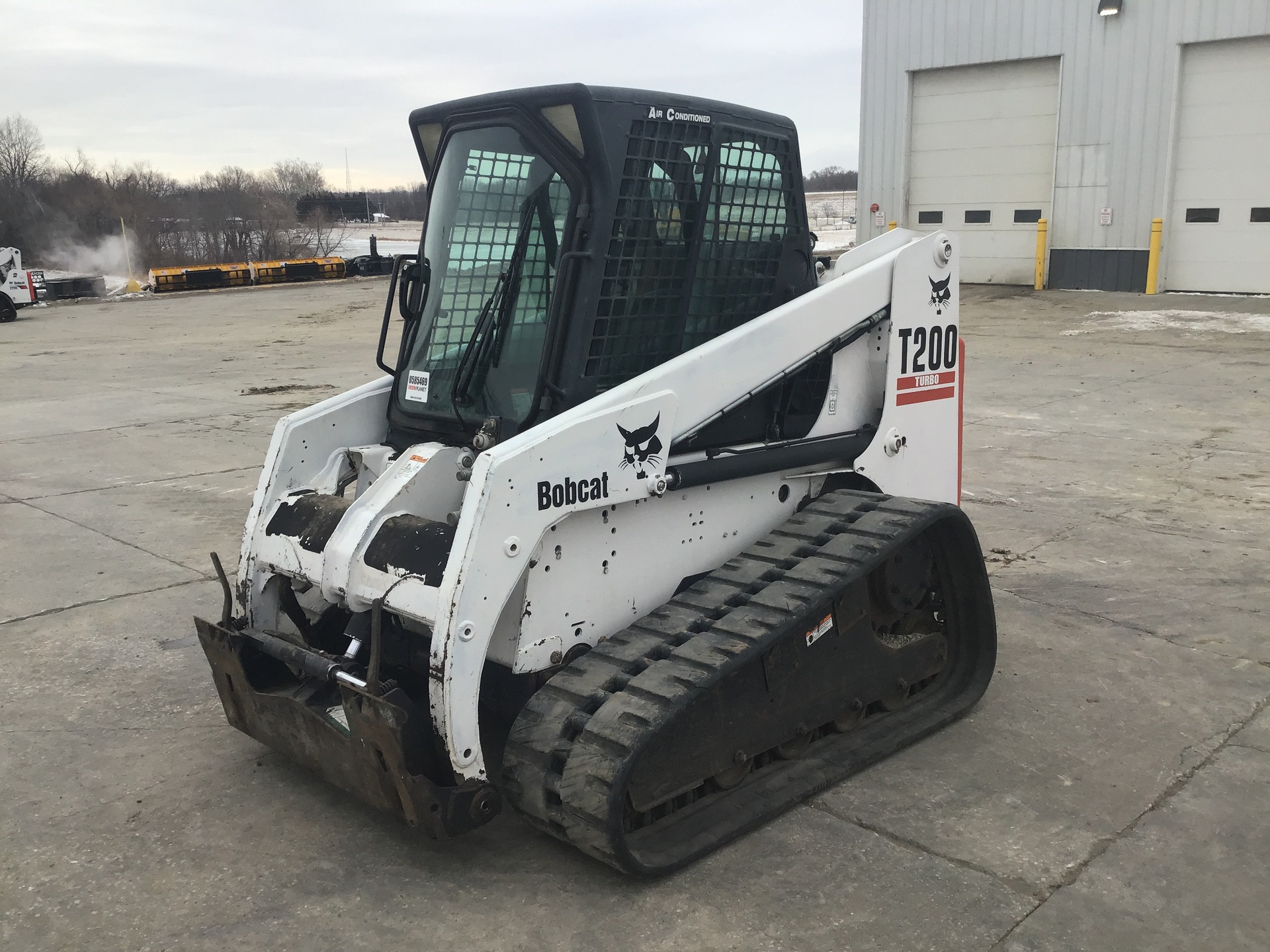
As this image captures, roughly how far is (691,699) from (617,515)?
717 mm

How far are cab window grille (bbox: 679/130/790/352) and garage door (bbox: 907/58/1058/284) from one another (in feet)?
62.1

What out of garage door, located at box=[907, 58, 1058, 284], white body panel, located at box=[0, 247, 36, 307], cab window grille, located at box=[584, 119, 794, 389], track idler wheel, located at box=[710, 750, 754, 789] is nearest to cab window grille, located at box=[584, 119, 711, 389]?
cab window grille, located at box=[584, 119, 794, 389]

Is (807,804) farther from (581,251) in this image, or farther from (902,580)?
(581,251)

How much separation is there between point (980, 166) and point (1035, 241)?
1.79 metres

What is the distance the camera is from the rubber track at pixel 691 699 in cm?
325

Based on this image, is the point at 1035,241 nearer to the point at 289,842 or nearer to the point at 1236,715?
the point at 1236,715

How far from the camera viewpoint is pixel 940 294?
4801 mm

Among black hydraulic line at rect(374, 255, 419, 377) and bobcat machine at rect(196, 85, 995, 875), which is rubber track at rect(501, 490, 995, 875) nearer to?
bobcat machine at rect(196, 85, 995, 875)

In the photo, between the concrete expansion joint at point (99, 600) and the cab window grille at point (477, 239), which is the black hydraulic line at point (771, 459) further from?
the concrete expansion joint at point (99, 600)

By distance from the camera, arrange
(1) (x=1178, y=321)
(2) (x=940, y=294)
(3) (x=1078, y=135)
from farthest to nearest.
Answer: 1. (3) (x=1078, y=135)
2. (1) (x=1178, y=321)
3. (2) (x=940, y=294)

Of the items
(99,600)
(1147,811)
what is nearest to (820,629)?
(1147,811)

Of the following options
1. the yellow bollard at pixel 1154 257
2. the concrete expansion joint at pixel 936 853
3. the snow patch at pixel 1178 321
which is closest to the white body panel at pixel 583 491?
the concrete expansion joint at pixel 936 853

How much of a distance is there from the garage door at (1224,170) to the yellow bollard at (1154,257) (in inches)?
10.9

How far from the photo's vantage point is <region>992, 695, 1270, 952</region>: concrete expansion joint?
3.18 metres
